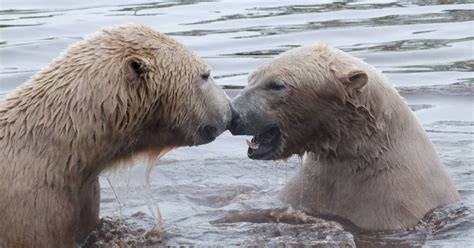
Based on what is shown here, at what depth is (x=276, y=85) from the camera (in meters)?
8.62

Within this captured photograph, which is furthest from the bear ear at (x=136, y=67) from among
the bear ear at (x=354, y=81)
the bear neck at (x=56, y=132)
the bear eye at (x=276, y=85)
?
A: the bear ear at (x=354, y=81)

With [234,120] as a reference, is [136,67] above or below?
above

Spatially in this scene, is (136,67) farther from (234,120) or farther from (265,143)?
(265,143)

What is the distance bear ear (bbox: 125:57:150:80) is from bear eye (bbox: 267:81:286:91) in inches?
58.1

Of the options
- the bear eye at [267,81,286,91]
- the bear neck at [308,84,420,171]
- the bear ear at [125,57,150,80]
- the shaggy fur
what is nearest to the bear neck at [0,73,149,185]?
the shaggy fur

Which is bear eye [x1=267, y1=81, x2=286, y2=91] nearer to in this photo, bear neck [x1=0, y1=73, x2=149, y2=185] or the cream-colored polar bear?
the cream-colored polar bear

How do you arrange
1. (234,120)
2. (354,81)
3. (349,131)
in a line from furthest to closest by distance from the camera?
(349,131), (354,81), (234,120)

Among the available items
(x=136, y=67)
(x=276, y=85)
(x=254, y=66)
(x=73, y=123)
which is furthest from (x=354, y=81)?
(x=254, y=66)

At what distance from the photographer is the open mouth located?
8656mm

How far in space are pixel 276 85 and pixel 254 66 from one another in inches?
218

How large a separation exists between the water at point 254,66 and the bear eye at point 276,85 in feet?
3.11

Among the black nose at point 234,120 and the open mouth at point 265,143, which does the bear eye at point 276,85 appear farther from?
the black nose at point 234,120

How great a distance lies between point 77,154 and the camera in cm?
728

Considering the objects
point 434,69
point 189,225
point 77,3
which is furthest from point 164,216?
point 77,3
